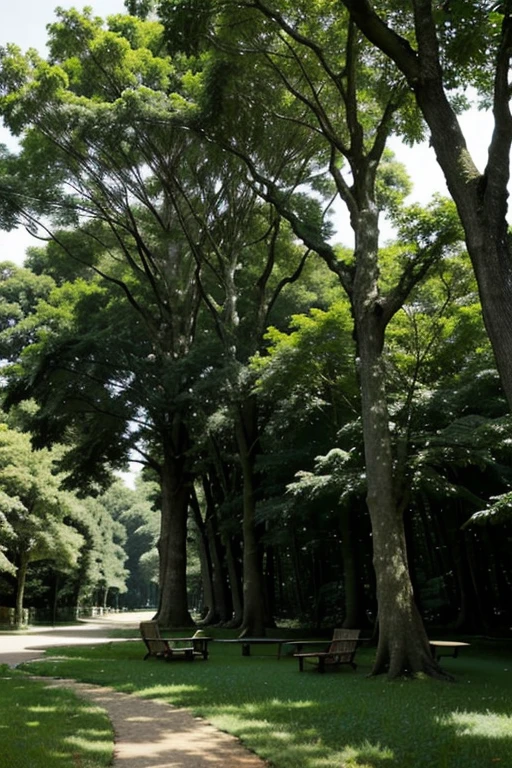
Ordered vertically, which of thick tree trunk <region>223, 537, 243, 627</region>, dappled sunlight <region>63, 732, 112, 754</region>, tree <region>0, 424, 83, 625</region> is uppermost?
tree <region>0, 424, 83, 625</region>

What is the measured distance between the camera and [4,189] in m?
20.2

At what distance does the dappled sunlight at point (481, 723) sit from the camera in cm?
584

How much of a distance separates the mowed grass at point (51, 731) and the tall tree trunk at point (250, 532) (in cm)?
1125

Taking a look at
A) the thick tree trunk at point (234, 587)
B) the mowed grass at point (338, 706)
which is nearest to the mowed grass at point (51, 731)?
the mowed grass at point (338, 706)

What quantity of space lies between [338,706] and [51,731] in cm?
327

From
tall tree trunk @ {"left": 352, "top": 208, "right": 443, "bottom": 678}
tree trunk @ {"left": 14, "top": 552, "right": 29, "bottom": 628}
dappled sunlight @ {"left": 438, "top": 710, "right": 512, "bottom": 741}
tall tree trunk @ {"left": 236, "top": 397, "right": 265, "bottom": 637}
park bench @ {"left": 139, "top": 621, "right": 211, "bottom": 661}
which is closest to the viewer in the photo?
dappled sunlight @ {"left": 438, "top": 710, "right": 512, "bottom": 741}

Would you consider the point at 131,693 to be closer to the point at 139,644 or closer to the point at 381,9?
the point at 139,644

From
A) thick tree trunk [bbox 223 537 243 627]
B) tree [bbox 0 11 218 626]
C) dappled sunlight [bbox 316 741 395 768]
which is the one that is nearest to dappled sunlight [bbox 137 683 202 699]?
dappled sunlight [bbox 316 741 395 768]

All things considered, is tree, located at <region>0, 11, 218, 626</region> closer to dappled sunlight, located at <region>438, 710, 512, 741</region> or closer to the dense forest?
the dense forest

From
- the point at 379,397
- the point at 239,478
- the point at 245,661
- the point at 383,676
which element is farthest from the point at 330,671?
the point at 239,478

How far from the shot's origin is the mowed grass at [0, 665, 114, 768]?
4.98 metres

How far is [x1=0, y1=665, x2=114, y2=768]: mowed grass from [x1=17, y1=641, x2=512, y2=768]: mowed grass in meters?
1.24

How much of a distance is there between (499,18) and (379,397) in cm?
628

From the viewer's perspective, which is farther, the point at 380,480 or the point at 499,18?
the point at 380,480
